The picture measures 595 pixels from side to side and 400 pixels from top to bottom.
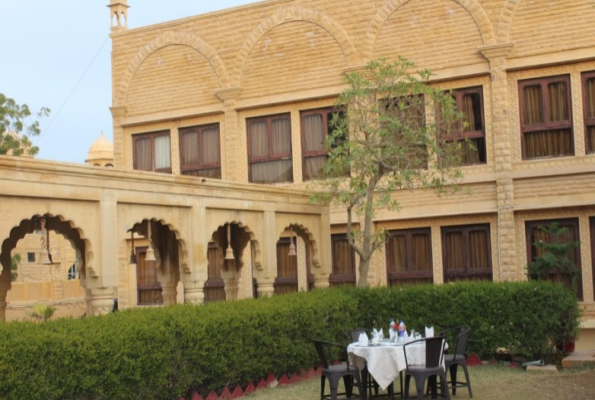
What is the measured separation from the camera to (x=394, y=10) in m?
22.2

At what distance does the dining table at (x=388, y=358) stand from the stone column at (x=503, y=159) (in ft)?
27.9

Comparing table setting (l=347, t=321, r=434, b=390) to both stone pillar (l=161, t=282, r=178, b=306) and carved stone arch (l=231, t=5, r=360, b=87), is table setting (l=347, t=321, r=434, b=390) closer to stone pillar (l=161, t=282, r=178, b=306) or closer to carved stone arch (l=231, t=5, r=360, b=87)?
stone pillar (l=161, t=282, r=178, b=306)

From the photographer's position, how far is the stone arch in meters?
13.8

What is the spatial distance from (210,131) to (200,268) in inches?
365

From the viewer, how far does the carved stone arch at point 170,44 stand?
2456 centimetres

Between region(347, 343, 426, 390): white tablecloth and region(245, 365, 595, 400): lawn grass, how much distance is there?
131cm

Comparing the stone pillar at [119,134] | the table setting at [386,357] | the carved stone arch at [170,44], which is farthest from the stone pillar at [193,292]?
the stone pillar at [119,134]

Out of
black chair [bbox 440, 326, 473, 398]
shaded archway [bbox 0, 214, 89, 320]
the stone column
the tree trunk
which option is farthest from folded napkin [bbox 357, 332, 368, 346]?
the stone column

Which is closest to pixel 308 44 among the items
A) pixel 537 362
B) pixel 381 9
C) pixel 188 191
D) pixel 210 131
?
pixel 381 9

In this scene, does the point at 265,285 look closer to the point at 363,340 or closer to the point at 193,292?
the point at 193,292

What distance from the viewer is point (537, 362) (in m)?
16.2

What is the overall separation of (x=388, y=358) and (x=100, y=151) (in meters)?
42.6

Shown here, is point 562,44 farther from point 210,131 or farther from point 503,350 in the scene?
point 210,131

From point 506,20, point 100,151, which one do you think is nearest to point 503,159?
point 506,20
